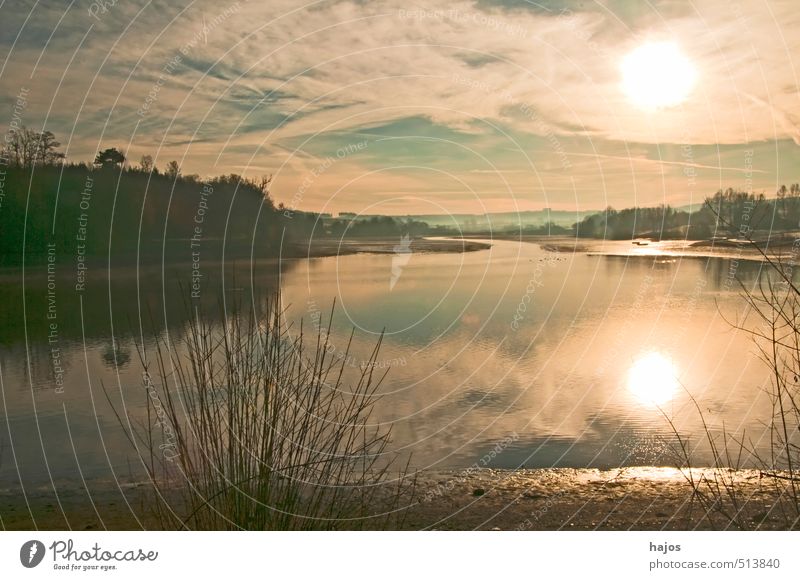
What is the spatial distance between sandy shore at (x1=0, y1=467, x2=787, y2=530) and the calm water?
0.95ft

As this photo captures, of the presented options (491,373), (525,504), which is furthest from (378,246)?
(525,504)

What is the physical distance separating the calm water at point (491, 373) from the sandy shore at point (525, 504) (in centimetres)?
29

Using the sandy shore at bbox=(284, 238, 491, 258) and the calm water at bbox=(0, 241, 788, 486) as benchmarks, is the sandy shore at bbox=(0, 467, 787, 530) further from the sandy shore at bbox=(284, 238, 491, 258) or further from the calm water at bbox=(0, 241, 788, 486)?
the sandy shore at bbox=(284, 238, 491, 258)

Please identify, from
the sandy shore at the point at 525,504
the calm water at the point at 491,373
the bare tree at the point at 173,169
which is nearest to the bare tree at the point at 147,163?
the bare tree at the point at 173,169

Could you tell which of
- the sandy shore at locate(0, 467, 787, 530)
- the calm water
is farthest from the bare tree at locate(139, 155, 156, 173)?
the sandy shore at locate(0, 467, 787, 530)

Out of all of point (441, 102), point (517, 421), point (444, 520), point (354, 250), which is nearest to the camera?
point (444, 520)

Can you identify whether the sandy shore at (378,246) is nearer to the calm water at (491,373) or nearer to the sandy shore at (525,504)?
the calm water at (491,373)

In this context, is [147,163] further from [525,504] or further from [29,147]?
[525,504]

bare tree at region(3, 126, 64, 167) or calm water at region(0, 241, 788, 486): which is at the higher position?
bare tree at region(3, 126, 64, 167)

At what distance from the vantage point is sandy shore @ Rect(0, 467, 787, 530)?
5.42 meters

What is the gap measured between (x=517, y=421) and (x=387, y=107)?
3.25 metres
